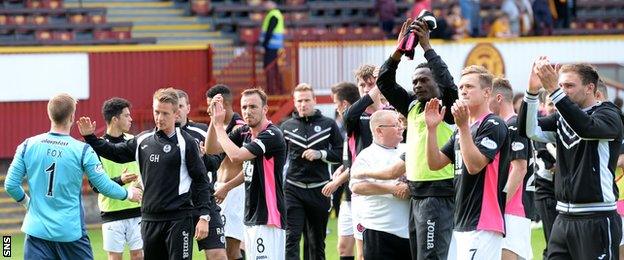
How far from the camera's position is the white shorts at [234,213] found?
1363 centimetres

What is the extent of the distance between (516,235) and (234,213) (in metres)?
3.50

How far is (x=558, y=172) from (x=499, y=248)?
0.73 m

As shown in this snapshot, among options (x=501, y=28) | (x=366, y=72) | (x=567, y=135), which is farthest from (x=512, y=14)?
(x=567, y=135)

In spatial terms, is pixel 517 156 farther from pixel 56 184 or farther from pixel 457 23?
pixel 457 23

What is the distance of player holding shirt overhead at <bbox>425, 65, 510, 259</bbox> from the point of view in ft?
32.0

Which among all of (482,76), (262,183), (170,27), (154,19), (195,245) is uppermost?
(154,19)

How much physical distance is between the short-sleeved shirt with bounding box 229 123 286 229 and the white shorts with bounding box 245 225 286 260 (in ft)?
0.19

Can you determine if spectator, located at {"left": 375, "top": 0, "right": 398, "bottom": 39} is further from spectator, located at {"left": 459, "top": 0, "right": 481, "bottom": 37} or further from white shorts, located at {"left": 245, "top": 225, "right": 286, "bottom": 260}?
white shorts, located at {"left": 245, "top": 225, "right": 286, "bottom": 260}

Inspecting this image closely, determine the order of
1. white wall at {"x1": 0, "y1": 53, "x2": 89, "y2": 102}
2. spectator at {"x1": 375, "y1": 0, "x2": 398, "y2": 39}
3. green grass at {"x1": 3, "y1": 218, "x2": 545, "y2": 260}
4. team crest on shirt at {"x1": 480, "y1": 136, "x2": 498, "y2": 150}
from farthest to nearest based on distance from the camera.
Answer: spectator at {"x1": 375, "y1": 0, "x2": 398, "y2": 39}
white wall at {"x1": 0, "y1": 53, "x2": 89, "y2": 102}
green grass at {"x1": 3, "y1": 218, "x2": 545, "y2": 260}
team crest on shirt at {"x1": 480, "y1": 136, "x2": 498, "y2": 150}

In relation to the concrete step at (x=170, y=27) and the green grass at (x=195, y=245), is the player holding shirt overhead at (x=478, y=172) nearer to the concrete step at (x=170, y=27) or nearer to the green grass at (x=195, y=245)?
the green grass at (x=195, y=245)

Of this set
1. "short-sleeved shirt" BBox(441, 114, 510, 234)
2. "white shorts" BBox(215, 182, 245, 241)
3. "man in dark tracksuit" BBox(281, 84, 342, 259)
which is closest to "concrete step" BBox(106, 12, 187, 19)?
"man in dark tracksuit" BBox(281, 84, 342, 259)

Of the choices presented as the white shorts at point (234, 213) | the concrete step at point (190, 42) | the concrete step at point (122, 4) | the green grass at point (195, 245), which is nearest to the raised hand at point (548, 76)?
the white shorts at point (234, 213)

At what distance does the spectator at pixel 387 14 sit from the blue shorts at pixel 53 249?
17281mm

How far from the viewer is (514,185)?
1106 centimetres
